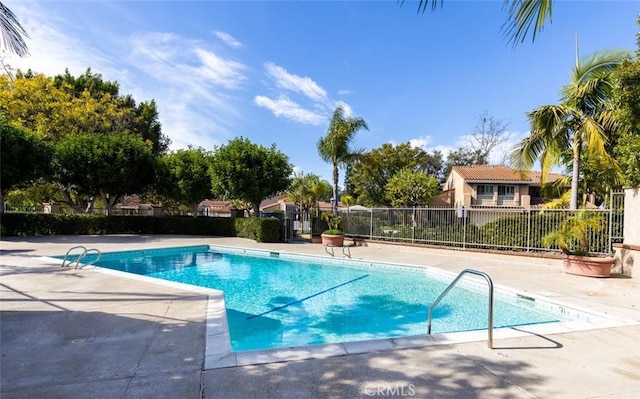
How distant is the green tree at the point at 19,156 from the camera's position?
1541 centimetres

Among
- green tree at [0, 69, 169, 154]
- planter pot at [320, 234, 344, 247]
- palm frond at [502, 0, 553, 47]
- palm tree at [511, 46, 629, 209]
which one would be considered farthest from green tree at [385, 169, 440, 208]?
green tree at [0, 69, 169, 154]

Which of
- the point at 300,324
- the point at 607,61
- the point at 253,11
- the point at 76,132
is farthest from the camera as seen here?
the point at 76,132

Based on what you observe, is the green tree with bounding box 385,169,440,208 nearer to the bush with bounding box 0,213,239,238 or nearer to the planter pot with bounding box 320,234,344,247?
the planter pot with bounding box 320,234,344,247

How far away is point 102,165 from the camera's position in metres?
18.5

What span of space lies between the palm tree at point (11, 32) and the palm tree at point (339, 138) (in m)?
18.0

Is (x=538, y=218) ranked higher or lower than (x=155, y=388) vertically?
higher

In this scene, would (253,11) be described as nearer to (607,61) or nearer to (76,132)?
(607,61)

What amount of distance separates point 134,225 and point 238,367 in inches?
859

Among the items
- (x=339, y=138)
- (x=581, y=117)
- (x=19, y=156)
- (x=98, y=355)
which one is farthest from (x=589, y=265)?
(x=19, y=156)

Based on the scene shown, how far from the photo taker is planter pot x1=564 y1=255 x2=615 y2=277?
339 inches

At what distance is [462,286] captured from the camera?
9.17 m

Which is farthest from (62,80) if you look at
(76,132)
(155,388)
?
(155,388)

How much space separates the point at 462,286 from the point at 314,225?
11446mm

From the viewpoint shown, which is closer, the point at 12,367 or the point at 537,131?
the point at 12,367
